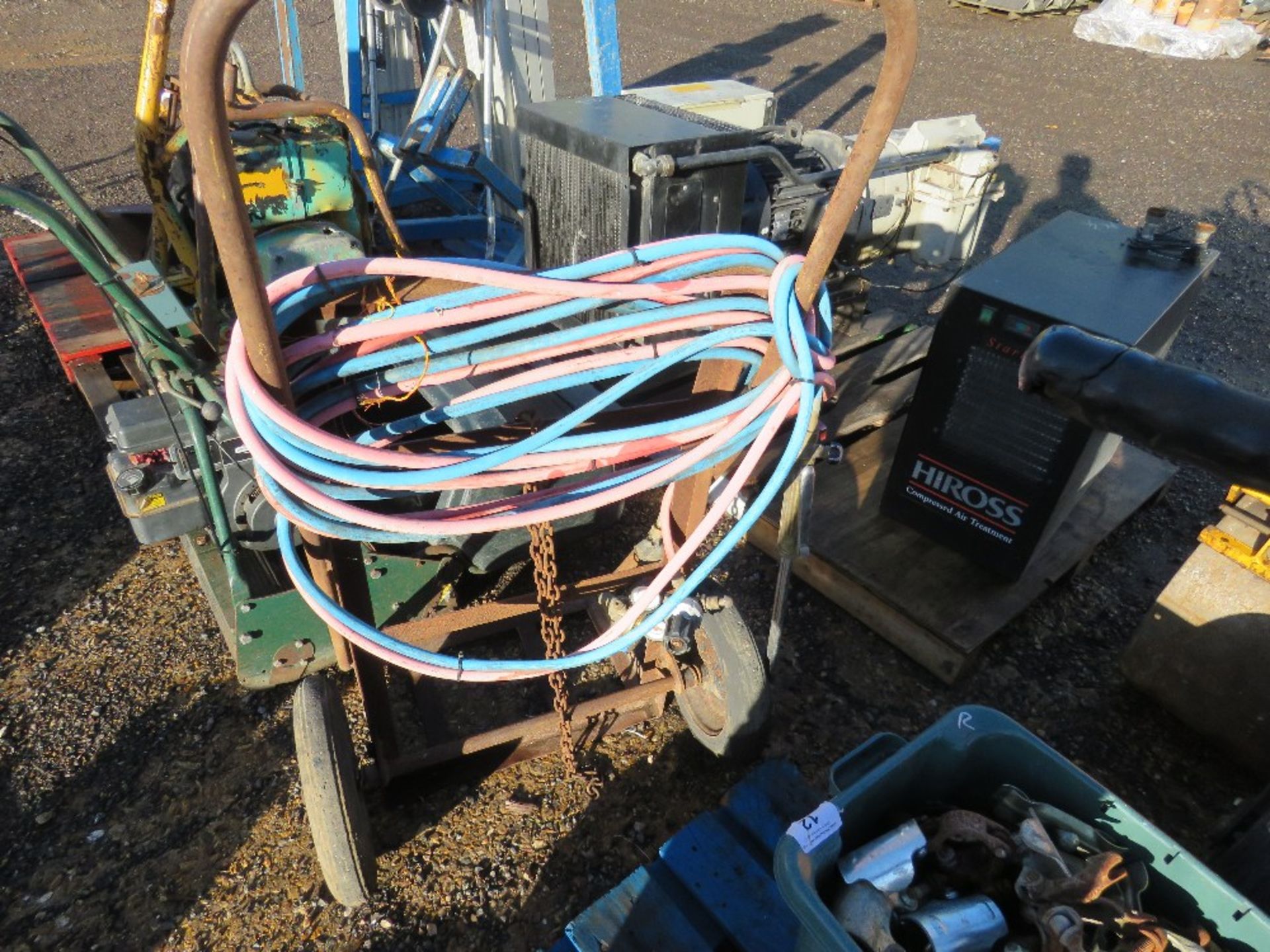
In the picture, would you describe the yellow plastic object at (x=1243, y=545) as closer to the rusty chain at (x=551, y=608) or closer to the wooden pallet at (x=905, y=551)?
the wooden pallet at (x=905, y=551)

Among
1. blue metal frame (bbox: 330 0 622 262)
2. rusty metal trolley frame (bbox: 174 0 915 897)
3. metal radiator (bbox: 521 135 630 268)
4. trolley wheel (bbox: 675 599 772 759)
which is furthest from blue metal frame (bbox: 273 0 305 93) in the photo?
trolley wheel (bbox: 675 599 772 759)

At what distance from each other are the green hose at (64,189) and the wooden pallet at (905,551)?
85.9 inches

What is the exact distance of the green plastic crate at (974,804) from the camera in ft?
4.16

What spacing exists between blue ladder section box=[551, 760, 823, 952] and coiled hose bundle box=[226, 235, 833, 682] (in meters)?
0.71

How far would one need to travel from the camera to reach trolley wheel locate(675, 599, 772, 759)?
2.26m

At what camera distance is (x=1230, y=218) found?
6.26 meters

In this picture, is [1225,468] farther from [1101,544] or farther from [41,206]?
[1101,544]

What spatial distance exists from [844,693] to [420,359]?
1.94 metres

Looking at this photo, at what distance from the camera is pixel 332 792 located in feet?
6.27

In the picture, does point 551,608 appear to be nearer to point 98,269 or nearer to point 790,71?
point 98,269

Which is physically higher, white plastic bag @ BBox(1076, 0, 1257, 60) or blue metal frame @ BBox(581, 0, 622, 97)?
blue metal frame @ BBox(581, 0, 622, 97)

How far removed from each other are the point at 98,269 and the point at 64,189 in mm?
329

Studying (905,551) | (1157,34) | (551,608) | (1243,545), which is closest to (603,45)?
(905,551)

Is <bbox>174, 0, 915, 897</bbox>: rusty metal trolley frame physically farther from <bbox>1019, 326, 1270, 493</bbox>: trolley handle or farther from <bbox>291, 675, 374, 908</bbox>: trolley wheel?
<bbox>1019, 326, 1270, 493</bbox>: trolley handle
